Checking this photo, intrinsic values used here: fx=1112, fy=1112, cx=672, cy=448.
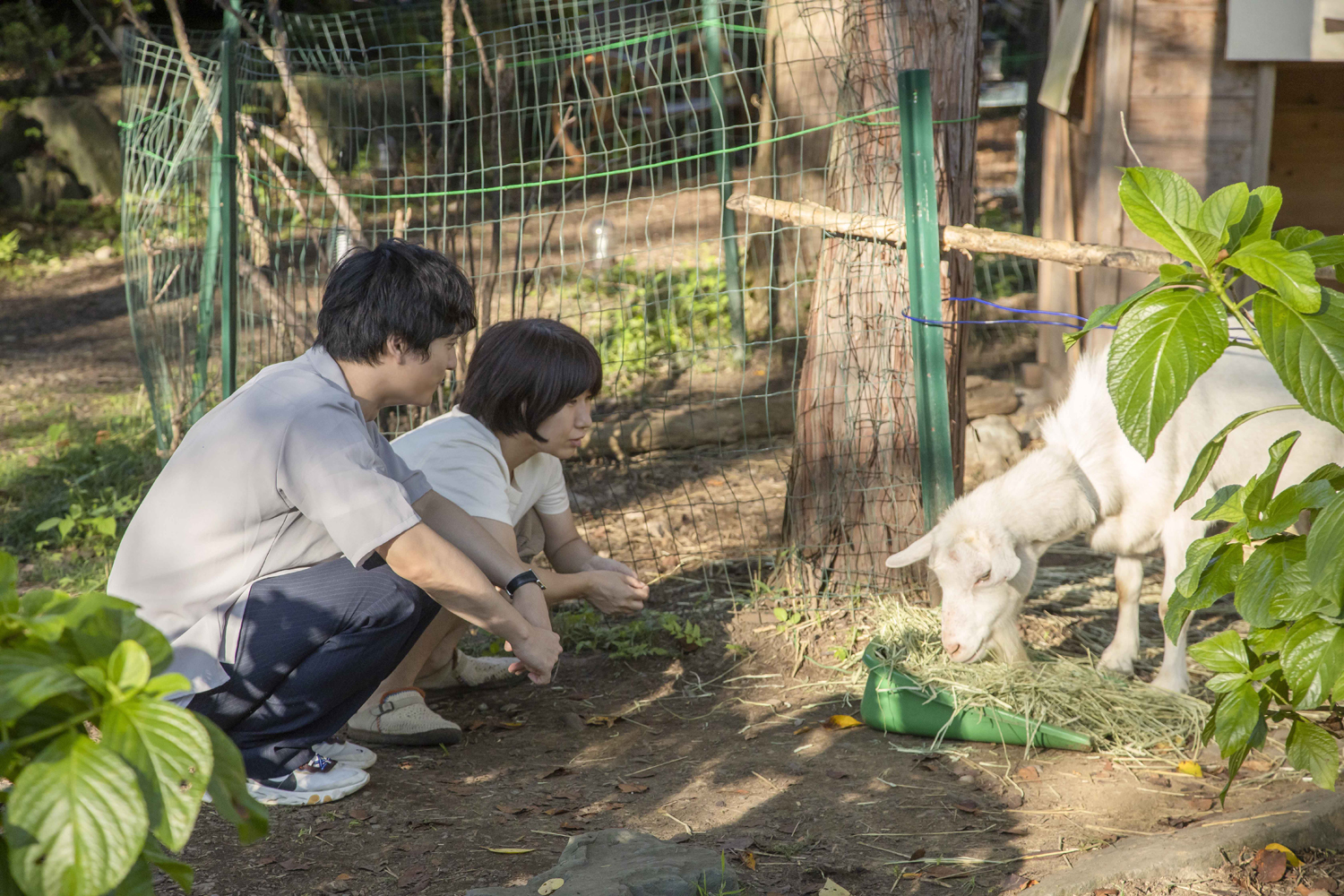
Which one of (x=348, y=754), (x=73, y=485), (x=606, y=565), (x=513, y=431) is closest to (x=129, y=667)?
(x=348, y=754)

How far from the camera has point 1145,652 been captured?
13.0ft

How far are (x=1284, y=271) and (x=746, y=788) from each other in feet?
6.52

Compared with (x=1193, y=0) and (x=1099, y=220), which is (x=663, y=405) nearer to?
(x=1099, y=220)

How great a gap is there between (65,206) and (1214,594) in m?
12.9

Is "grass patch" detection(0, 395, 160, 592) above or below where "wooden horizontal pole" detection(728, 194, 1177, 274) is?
below

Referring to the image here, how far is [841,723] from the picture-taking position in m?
3.36

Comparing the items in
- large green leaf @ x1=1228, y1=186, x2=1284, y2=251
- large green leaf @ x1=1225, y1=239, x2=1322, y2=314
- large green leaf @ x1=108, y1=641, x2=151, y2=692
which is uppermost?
large green leaf @ x1=1228, y1=186, x2=1284, y2=251

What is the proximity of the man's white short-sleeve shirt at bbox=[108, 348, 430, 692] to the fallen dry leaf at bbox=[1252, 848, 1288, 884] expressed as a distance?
6.43 ft

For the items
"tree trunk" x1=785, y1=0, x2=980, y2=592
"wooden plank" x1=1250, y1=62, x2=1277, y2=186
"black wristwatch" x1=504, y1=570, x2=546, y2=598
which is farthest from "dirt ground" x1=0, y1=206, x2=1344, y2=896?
"wooden plank" x1=1250, y1=62, x2=1277, y2=186

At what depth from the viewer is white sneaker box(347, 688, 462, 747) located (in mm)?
3174

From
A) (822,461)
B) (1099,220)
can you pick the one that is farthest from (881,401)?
(1099,220)

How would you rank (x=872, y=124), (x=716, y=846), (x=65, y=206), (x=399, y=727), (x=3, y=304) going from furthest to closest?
(x=65, y=206), (x=3, y=304), (x=872, y=124), (x=399, y=727), (x=716, y=846)

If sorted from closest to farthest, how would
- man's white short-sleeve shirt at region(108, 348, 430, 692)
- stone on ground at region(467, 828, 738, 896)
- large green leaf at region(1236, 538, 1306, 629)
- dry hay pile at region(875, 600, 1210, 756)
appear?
large green leaf at region(1236, 538, 1306, 629) < stone on ground at region(467, 828, 738, 896) < man's white short-sleeve shirt at region(108, 348, 430, 692) < dry hay pile at region(875, 600, 1210, 756)

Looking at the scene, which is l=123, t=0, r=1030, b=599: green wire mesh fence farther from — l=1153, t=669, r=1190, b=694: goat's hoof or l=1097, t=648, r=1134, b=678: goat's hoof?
l=1153, t=669, r=1190, b=694: goat's hoof
